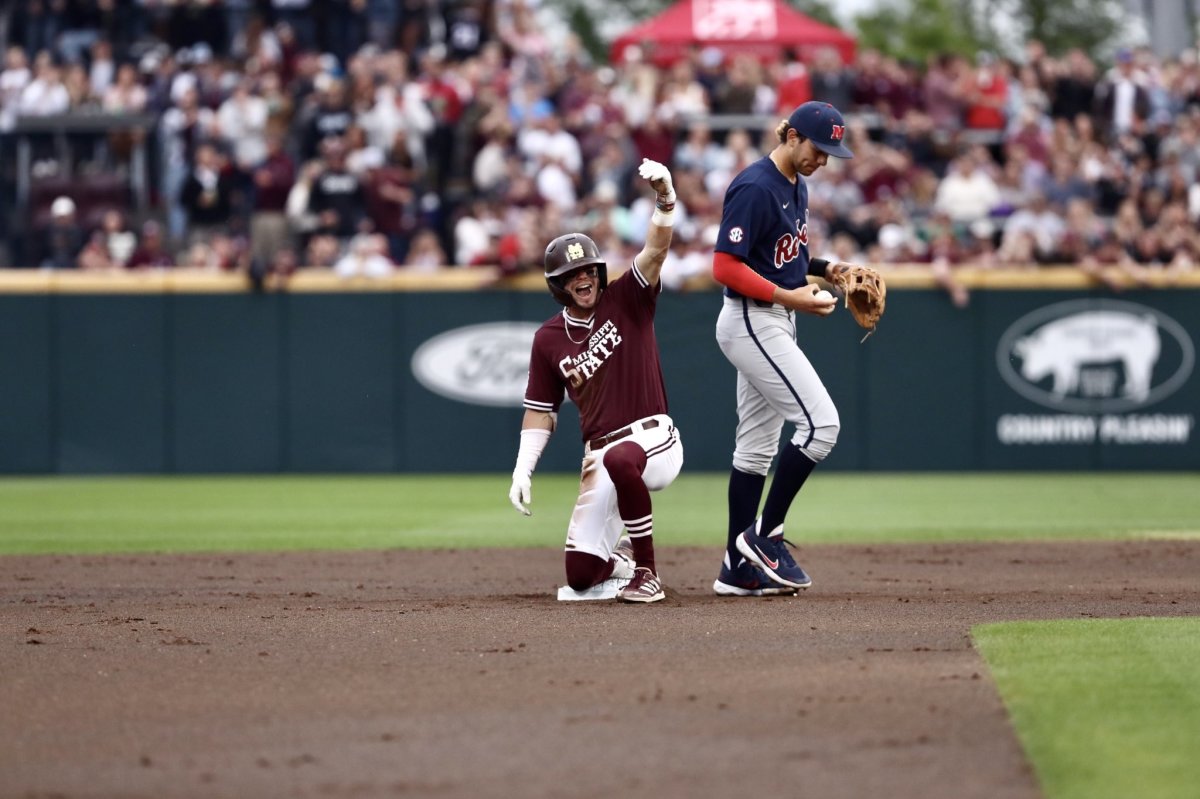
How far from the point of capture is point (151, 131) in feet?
69.4

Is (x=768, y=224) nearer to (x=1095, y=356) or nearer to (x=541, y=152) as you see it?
(x=1095, y=356)

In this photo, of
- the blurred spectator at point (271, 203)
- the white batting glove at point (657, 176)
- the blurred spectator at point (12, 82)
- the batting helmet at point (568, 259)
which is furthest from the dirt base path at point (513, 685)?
the blurred spectator at point (12, 82)

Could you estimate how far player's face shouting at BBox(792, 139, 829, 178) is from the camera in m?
7.92

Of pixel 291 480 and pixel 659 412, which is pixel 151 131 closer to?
pixel 291 480

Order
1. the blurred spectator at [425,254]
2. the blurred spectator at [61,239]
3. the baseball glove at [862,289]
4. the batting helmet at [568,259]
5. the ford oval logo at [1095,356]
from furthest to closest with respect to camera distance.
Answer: the blurred spectator at [61,239] → the blurred spectator at [425,254] → the ford oval logo at [1095,356] → the baseball glove at [862,289] → the batting helmet at [568,259]

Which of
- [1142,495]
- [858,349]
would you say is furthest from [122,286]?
[1142,495]

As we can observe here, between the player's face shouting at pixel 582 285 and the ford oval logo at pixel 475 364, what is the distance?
11.5 metres

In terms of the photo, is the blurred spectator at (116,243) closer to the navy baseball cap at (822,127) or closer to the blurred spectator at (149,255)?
the blurred spectator at (149,255)

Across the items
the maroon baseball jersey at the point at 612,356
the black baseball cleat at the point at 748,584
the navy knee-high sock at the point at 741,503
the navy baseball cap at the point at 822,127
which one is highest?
the navy baseball cap at the point at 822,127

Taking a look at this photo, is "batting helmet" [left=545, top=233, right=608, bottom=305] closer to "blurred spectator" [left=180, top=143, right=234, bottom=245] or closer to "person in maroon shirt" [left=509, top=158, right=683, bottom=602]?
"person in maroon shirt" [left=509, top=158, right=683, bottom=602]

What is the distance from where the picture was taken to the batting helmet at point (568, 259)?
7.81m

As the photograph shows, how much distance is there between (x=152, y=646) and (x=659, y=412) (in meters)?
2.57

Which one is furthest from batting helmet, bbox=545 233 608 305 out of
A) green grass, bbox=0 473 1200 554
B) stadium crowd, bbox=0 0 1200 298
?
stadium crowd, bbox=0 0 1200 298

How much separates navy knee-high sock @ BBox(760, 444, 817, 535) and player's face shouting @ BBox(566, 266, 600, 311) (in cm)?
115
